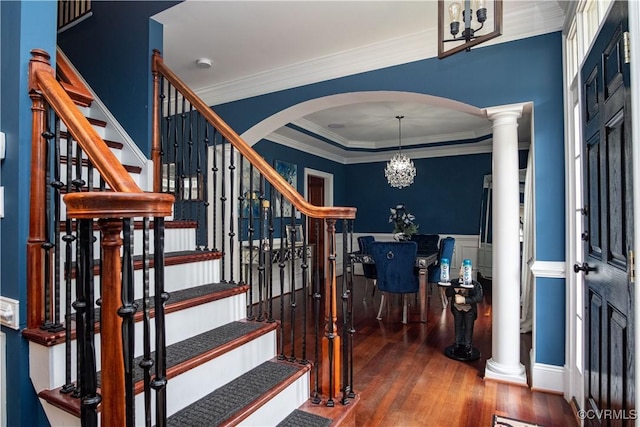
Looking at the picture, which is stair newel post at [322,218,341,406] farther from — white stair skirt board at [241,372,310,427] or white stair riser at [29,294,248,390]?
white stair riser at [29,294,248,390]

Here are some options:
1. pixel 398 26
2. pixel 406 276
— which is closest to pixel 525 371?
pixel 406 276

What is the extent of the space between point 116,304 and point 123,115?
245 centimetres

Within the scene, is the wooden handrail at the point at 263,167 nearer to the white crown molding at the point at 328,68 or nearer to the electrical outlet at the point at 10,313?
the white crown molding at the point at 328,68

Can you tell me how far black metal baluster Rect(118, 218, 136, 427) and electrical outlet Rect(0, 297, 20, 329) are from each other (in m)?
0.85

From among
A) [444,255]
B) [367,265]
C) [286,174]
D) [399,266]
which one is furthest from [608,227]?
[286,174]

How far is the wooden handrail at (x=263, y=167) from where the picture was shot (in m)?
1.90

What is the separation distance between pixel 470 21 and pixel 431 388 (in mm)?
2426

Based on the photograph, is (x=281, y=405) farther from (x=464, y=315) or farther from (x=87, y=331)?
(x=464, y=315)

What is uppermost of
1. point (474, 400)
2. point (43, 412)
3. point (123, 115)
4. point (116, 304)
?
point (123, 115)

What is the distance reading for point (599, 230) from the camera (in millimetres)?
1736

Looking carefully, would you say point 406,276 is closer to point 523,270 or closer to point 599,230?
point 523,270

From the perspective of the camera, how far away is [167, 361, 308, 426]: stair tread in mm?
1474

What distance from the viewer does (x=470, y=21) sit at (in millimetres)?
1768

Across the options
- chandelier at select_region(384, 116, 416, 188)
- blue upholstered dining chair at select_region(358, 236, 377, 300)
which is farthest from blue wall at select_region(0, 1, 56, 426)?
chandelier at select_region(384, 116, 416, 188)
